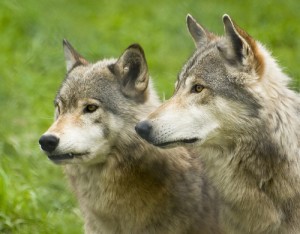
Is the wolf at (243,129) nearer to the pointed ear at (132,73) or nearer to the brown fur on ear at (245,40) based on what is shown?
the brown fur on ear at (245,40)

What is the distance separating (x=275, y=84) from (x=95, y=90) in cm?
148

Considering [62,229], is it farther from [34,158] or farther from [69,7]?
Result: [69,7]

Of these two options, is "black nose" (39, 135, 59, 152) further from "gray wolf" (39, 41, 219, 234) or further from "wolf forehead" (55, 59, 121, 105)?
"wolf forehead" (55, 59, 121, 105)

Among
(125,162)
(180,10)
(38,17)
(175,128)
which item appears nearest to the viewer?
(175,128)

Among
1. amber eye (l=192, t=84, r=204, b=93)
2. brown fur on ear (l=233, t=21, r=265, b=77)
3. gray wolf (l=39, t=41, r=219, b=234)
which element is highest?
brown fur on ear (l=233, t=21, r=265, b=77)

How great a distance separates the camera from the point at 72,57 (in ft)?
25.8

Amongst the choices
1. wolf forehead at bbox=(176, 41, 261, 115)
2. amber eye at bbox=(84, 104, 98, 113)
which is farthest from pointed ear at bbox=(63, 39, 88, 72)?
wolf forehead at bbox=(176, 41, 261, 115)

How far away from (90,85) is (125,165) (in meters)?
0.73

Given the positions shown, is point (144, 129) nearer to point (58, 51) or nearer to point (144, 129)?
point (144, 129)

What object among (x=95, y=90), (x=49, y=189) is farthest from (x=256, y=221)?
(x=49, y=189)

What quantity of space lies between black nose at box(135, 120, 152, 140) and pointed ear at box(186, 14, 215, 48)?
100cm

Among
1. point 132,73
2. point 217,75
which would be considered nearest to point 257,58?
point 217,75

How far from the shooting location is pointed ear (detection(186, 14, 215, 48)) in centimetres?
721

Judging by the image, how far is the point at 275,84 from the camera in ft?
22.2
